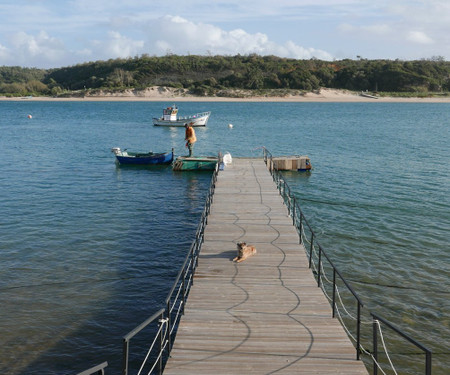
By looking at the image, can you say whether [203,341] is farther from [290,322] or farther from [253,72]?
[253,72]

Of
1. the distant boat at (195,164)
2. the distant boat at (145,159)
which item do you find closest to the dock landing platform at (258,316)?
the distant boat at (195,164)

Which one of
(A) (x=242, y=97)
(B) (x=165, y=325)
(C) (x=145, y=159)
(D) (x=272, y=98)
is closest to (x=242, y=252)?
(B) (x=165, y=325)

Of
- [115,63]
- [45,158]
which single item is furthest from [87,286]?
[115,63]

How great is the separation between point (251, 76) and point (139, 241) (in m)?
134

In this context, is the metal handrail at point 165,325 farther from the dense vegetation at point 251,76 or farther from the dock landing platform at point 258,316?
the dense vegetation at point 251,76

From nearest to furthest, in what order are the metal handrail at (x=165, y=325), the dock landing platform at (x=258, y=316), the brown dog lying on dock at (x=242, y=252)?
1. the metal handrail at (x=165, y=325)
2. the dock landing platform at (x=258, y=316)
3. the brown dog lying on dock at (x=242, y=252)

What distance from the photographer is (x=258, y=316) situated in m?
9.13

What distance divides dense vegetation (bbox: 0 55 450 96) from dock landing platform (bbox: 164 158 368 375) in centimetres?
12569

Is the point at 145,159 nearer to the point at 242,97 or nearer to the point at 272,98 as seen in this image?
the point at 272,98

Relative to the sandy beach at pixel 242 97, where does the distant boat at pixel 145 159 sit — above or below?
below

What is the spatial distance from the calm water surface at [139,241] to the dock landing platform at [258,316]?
234cm

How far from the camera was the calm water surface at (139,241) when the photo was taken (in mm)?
11508

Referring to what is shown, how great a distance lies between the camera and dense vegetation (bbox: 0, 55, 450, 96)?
141000 millimetres

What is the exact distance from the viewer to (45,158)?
37719 mm
